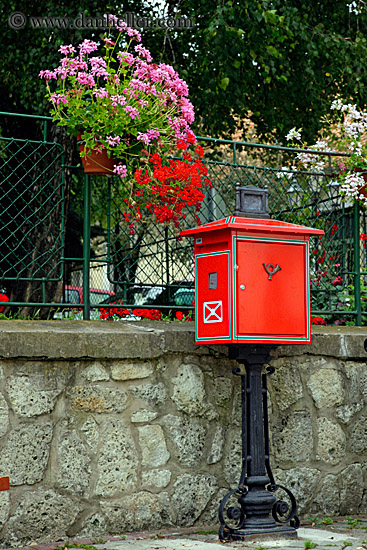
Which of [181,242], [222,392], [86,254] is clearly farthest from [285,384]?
[86,254]

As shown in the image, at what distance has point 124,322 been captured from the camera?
15.6 ft

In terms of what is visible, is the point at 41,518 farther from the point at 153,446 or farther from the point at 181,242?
the point at 181,242

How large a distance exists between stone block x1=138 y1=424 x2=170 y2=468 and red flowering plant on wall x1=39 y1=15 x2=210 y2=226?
1280 mm

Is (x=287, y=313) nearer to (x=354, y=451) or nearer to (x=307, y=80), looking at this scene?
(x=354, y=451)

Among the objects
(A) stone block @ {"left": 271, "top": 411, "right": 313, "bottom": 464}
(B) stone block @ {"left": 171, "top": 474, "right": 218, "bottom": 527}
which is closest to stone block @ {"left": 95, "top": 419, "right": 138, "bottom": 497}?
(B) stone block @ {"left": 171, "top": 474, "right": 218, "bottom": 527}

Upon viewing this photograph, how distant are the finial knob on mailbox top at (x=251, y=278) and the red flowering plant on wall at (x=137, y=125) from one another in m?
0.36

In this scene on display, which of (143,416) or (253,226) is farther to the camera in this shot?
(143,416)

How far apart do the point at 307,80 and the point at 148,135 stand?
244 inches

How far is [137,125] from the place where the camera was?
4621mm

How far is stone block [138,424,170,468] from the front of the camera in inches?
175

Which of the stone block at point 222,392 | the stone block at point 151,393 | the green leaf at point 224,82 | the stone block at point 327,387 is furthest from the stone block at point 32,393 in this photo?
the green leaf at point 224,82

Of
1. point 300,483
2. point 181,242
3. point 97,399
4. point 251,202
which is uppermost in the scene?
point 251,202

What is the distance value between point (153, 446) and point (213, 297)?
3.11 feet

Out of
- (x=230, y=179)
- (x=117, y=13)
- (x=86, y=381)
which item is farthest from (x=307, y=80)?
(x=86, y=381)
